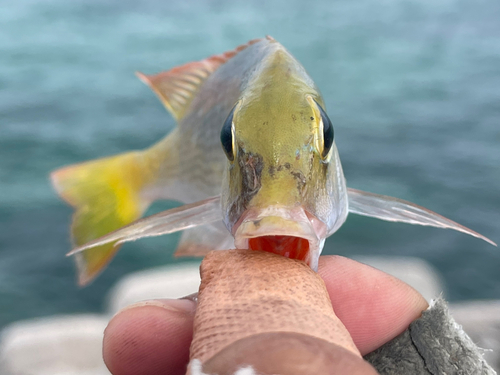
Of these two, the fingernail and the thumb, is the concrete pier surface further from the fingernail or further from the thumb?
the thumb

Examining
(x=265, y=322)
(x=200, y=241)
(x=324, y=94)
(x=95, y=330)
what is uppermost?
(x=265, y=322)

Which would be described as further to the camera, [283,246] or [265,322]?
[283,246]

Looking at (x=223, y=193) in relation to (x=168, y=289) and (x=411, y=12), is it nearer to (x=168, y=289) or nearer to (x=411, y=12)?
(x=168, y=289)

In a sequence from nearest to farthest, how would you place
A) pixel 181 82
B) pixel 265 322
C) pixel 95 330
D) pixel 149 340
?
pixel 265 322
pixel 149 340
pixel 181 82
pixel 95 330

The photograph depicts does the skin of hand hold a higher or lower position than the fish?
lower

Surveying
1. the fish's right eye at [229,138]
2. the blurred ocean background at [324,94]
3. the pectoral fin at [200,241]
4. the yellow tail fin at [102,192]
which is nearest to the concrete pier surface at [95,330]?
the blurred ocean background at [324,94]

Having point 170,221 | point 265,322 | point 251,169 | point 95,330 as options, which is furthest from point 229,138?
point 95,330

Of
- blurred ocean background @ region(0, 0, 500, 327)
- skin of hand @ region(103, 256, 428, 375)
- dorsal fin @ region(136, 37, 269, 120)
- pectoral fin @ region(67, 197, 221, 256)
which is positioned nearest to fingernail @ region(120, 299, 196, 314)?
skin of hand @ region(103, 256, 428, 375)

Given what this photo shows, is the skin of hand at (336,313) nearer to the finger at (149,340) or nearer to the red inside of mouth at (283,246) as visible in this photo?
the finger at (149,340)

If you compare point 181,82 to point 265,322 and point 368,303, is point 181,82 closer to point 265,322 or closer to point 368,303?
point 368,303
